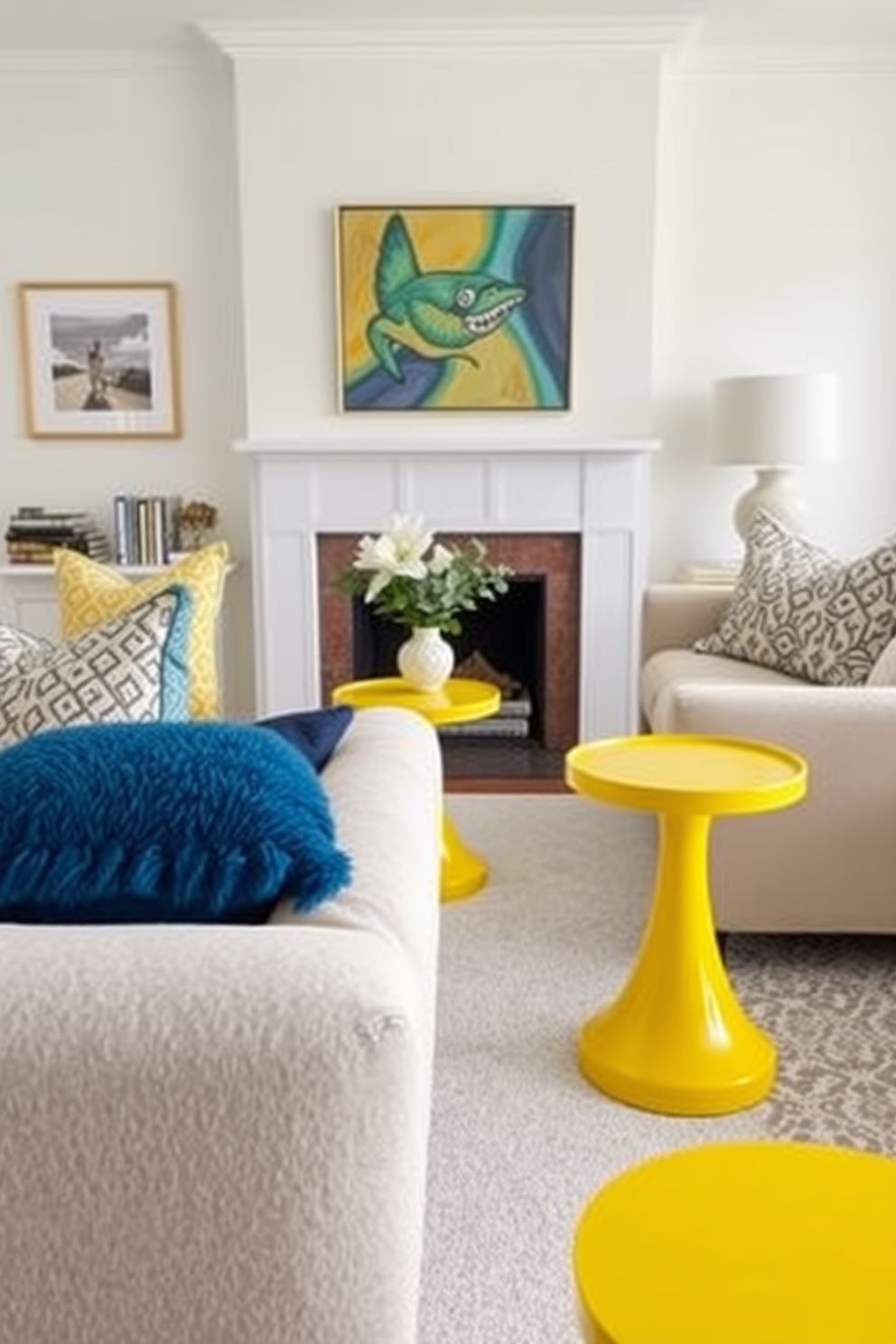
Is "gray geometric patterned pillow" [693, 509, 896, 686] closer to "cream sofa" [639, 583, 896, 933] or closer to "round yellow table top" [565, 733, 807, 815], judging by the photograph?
"cream sofa" [639, 583, 896, 933]

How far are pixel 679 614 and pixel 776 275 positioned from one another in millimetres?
1608

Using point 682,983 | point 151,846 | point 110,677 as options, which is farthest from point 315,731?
point 682,983

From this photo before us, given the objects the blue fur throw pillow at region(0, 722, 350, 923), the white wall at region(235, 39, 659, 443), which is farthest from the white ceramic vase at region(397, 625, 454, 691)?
the blue fur throw pillow at region(0, 722, 350, 923)

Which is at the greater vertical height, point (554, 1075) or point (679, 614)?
point (679, 614)

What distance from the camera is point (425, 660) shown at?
9.86 ft

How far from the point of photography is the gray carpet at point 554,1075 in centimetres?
154

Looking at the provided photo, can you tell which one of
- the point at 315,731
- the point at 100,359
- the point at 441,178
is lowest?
the point at 315,731

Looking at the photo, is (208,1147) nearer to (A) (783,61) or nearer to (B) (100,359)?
(B) (100,359)

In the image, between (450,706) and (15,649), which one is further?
(450,706)

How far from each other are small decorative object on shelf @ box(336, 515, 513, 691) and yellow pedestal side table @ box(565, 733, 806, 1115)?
3.08 feet

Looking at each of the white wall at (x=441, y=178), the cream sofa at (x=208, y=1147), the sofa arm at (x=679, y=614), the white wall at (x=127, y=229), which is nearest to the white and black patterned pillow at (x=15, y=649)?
the cream sofa at (x=208, y=1147)

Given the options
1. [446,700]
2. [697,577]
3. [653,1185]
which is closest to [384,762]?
[653,1185]

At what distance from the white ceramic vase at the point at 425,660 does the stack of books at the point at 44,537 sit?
1964mm

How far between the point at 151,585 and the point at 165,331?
2587 mm
